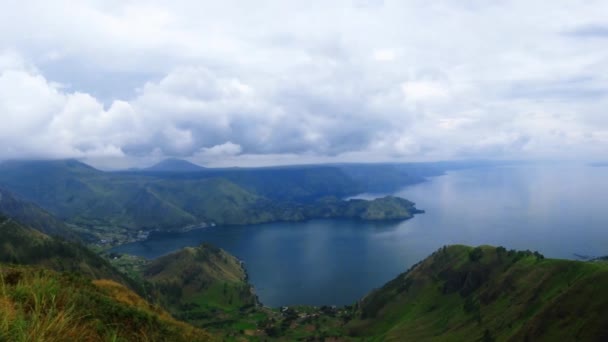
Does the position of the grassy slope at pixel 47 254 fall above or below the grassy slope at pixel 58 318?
below

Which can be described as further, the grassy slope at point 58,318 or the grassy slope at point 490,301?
the grassy slope at point 490,301

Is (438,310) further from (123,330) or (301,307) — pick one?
(123,330)

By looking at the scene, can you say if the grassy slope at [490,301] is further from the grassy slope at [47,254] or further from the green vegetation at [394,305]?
the grassy slope at [47,254]

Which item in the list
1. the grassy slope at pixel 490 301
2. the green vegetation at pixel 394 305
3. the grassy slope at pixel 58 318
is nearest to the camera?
the grassy slope at pixel 58 318

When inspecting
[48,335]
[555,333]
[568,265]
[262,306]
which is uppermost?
[48,335]

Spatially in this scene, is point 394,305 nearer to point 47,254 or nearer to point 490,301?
point 490,301

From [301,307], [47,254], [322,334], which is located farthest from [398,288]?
Answer: [47,254]

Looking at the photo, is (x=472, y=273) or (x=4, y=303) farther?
(x=472, y=273)

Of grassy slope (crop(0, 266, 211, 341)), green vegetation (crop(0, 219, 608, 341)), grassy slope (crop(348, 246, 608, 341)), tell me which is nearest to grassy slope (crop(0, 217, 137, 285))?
green vegetation (crop(0, 219, 608, 341))

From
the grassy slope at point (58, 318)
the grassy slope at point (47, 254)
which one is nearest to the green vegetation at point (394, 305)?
the grassy slope at point (58, 318)
